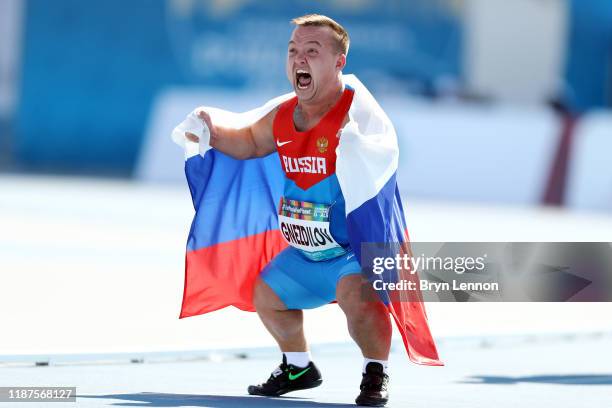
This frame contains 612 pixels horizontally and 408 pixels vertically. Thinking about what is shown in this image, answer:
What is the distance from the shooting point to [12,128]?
34812 millimetres

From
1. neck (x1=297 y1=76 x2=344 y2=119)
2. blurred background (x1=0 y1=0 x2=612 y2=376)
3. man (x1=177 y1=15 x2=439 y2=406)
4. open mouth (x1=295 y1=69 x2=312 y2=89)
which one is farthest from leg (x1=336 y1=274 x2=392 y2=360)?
blurred background (x1=0 y1=0 x2=612 y2=376)

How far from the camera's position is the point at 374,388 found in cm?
727

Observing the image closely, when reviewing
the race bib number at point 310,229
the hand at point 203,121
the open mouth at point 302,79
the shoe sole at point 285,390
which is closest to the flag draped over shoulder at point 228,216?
the hand at point 203,121

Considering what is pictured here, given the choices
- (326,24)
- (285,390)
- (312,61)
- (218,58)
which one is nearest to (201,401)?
(285,390)

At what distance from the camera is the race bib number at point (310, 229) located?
739 centimetres

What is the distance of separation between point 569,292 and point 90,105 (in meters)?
27.3

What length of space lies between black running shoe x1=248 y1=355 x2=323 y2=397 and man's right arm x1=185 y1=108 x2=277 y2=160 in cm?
105

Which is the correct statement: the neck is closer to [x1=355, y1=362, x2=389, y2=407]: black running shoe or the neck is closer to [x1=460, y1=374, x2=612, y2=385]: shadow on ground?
[x1=355, y1=362, x2=389, y2=407]: black running shoe

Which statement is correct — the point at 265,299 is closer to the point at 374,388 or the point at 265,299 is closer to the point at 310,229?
the point at 310,229

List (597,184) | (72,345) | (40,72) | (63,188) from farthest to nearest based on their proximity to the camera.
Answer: (40,72) → (63,188) → (597,184) → (72,345)

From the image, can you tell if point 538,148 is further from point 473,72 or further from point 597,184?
point 473,72

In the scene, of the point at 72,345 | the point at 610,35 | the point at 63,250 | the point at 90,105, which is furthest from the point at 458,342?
the point at 610,35

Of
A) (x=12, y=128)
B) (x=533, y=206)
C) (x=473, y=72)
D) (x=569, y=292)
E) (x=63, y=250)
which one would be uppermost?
(x=473, y=72)

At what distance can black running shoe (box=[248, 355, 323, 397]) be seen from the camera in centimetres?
768
